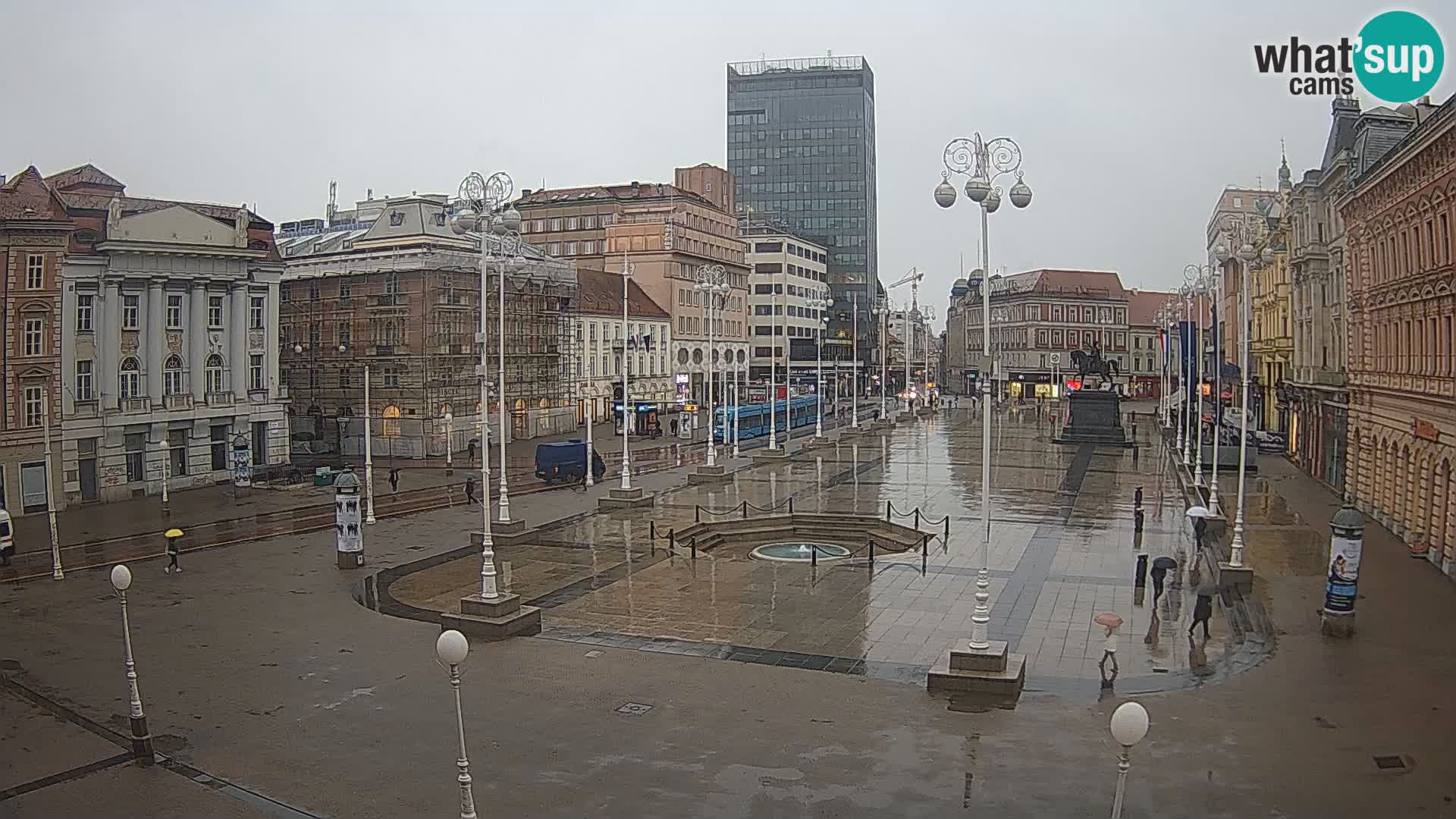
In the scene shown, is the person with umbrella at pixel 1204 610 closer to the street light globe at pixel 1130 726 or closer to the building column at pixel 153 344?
the street light globe at pixel 1130 726

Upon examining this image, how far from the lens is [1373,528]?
37.4m

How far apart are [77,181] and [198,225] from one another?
1411cm

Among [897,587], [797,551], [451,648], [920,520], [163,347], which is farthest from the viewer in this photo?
[163,347]

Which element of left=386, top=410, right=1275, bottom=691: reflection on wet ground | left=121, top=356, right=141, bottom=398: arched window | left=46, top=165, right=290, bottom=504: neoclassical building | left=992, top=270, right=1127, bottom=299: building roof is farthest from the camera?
left=992, top=270, right=1127, bottom=299: building roof

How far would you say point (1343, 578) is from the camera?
23500mm

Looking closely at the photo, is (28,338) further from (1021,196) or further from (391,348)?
(1021,196)

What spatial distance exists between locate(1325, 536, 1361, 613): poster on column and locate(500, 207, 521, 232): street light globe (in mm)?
18430

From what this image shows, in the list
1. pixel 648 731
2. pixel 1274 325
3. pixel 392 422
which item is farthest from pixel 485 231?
pixel 1274 325

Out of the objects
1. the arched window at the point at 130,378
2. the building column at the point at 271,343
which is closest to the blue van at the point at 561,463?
the building column at the point at 271,343

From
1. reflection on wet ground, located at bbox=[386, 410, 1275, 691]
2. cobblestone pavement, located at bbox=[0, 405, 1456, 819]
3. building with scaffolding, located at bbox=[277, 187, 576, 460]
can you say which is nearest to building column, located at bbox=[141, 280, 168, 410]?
building with scaffolding, located at bbox=[277, 187, 576, 460]

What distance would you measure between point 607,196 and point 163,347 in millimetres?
68898

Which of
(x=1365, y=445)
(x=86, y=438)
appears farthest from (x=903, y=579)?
(x=86, y=438)

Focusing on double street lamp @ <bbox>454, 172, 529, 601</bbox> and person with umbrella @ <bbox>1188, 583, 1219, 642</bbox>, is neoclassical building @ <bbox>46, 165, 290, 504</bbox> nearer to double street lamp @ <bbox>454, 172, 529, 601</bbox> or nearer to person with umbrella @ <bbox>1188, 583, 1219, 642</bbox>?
double street lamp @ <bbox>454, 172, 529, 601</bbox>

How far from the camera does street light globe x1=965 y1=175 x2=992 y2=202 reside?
19.7 metres
